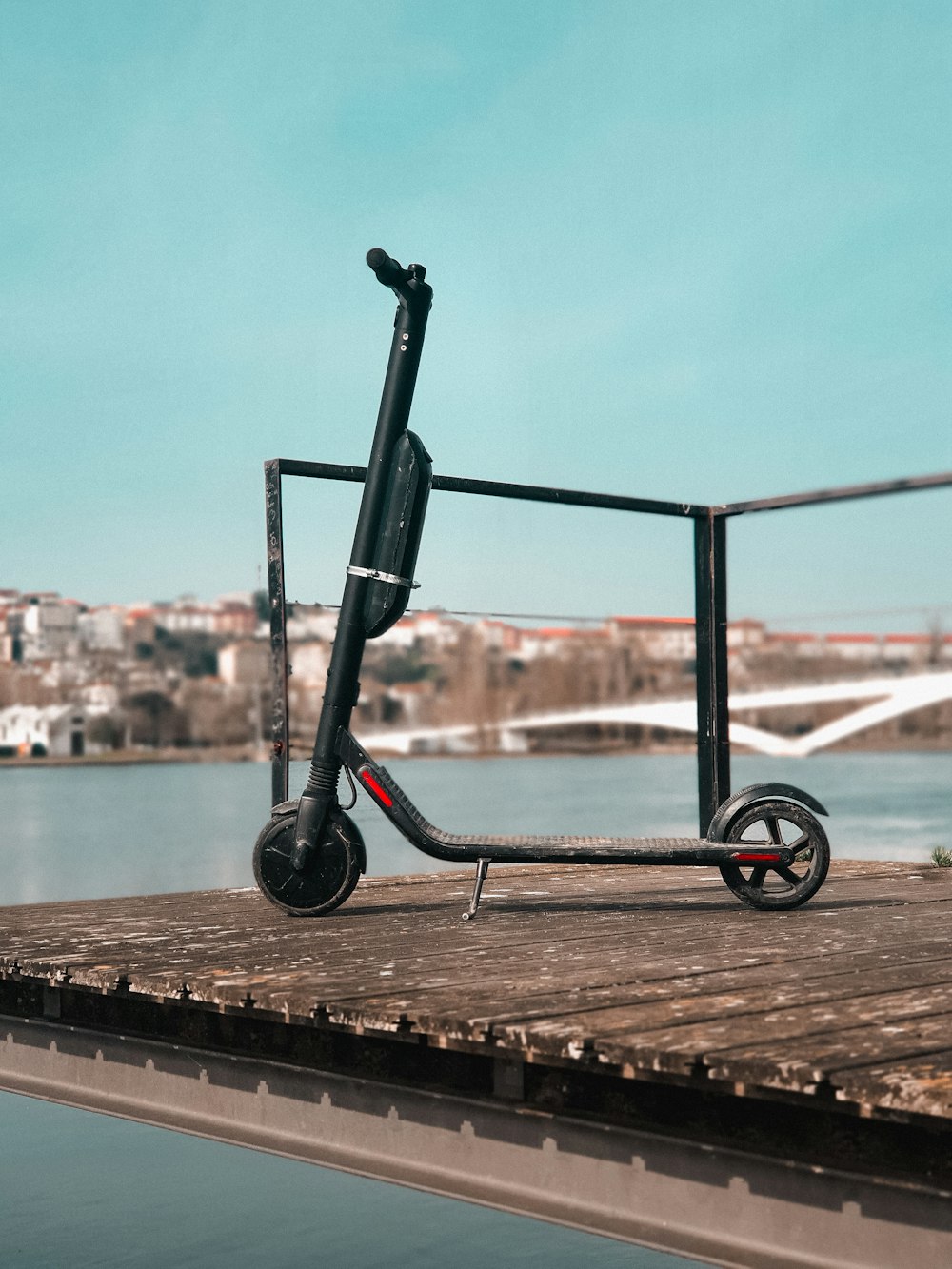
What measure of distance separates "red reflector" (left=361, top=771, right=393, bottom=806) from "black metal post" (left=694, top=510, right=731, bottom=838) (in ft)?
5.33

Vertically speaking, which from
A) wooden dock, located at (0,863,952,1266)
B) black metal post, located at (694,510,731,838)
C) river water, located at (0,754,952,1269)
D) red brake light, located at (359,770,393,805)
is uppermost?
Answer: black metal post, located at (694,510,731,838)

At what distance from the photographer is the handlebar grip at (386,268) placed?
4047mm

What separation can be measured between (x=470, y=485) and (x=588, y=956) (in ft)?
7.44

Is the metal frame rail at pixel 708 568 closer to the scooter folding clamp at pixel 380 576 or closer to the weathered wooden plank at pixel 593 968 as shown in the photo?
the weathered wooden plank at pixel 593 968

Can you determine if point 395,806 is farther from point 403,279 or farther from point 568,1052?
point 568,1052

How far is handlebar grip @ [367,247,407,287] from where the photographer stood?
4.05 m

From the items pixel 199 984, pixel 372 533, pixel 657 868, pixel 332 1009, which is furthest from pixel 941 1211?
pixel 657 868

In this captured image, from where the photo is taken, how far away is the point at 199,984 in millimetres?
2865

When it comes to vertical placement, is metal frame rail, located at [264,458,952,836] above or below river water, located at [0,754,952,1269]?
above

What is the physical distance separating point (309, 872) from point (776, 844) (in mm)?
1211

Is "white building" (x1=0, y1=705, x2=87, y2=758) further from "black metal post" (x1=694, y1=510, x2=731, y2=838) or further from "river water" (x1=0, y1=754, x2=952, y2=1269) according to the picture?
"black metal post" (x1=694, y1=510, x2=731, y2=838)

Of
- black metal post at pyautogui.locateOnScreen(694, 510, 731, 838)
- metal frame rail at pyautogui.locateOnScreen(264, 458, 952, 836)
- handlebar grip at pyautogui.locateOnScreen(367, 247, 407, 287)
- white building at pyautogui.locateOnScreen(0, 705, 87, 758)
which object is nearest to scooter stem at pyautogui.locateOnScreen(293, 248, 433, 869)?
handlebar grip at pyautogui.locateOnScreen(367, 247, 407, 287)

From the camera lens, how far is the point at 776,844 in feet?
12.8

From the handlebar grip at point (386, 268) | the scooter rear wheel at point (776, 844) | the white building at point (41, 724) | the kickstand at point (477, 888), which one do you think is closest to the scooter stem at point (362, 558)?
the handlebar grip at point (386, 268)
